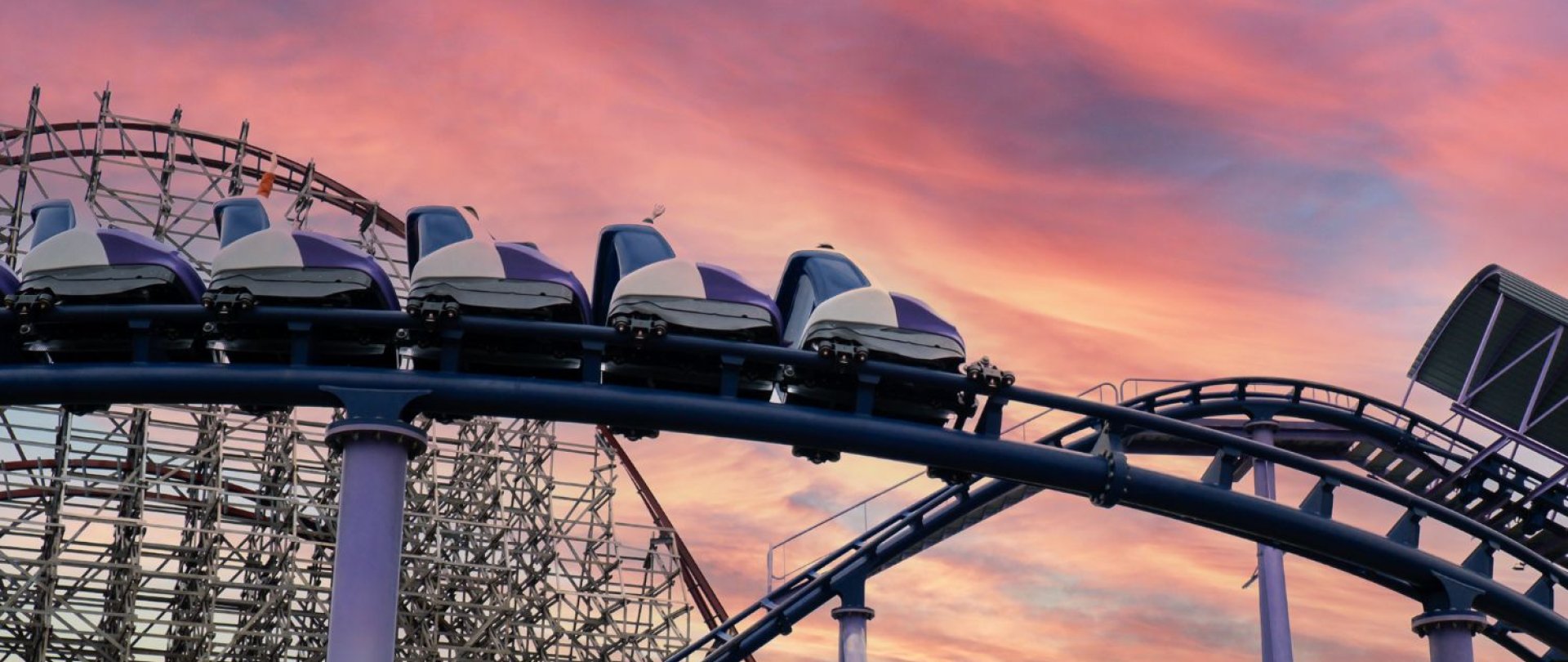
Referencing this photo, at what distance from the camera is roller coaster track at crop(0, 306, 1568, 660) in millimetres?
11320

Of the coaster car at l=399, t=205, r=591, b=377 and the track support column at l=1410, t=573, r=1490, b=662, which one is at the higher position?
the coaster car at l=399, t=205, r=591, b=377

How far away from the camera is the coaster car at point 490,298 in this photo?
11414 millimetres

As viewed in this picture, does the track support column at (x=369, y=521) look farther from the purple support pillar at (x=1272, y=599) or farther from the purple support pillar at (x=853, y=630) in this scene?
the purple support pillar at (x=1272, y=599)

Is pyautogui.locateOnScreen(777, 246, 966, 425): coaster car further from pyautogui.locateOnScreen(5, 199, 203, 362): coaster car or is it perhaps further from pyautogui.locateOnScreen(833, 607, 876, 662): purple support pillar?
pyautogui.locateOnScreen(833, 607, 876, 662): purple support pillar

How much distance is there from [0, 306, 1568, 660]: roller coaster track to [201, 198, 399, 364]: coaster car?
0.15m

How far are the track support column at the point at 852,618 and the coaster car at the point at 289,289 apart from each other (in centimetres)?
802

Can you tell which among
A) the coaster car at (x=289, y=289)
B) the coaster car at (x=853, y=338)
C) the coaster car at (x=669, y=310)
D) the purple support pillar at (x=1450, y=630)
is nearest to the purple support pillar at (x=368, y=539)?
the coaster car at (x=289, y=289)

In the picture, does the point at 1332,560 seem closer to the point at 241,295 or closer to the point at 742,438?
the point at 742,438

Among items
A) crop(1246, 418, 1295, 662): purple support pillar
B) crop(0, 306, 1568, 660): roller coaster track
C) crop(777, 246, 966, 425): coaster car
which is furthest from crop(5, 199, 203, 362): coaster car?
crop(1246, 418, 1295, 662): purple support pillar

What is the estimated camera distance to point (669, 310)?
11.8 meters

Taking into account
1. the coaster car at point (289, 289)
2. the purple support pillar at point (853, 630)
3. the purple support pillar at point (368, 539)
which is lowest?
the purple support pillar at point (368, 539)

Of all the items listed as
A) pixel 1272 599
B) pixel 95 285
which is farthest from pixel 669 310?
pixel 1272 599

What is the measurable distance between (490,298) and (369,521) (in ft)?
5.79

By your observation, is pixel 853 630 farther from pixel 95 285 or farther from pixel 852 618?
pixel 95 285
